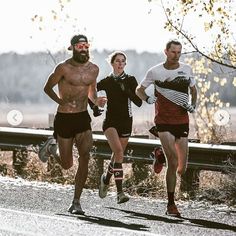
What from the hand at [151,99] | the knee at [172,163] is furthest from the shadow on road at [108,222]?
the hand at [151,99]

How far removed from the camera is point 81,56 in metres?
10.4

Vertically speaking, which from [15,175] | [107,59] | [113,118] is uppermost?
[107,59]

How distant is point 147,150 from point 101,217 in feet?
9.42

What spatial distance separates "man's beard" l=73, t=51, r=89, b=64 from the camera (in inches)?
409

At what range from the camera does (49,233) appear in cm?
882

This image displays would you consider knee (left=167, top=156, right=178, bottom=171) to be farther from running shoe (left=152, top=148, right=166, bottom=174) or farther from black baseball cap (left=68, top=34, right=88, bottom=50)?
black baseball cap (left=68, top=34, right=88, bottom=50)

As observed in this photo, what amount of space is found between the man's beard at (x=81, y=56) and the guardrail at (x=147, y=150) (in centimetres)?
232

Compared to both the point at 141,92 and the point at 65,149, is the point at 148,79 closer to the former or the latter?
the point at 141,92

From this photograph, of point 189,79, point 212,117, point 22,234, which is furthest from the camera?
point 212,117

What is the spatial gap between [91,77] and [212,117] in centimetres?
619

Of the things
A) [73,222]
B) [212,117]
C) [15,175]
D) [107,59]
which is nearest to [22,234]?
[73,222]

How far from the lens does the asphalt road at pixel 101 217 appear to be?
9055mm

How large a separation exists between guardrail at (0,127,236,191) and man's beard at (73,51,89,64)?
232 centimetres

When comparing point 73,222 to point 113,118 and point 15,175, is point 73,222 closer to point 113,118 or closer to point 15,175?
point 113,118
